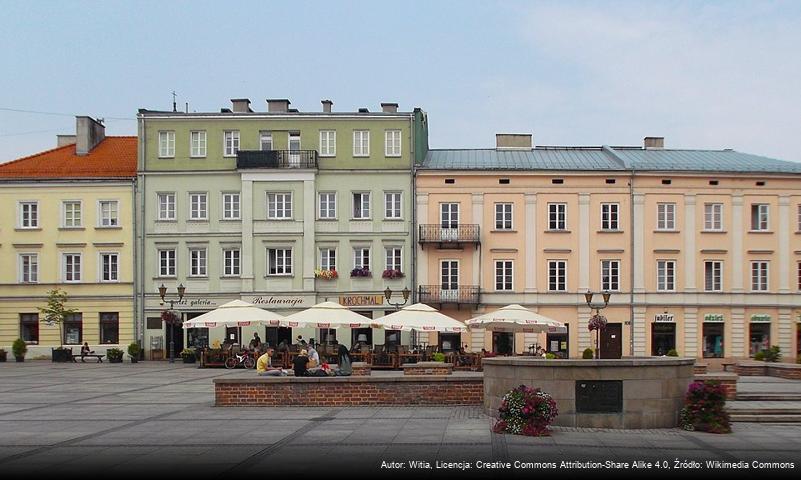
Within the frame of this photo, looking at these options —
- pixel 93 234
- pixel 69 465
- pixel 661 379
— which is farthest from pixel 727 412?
pixel 93 234

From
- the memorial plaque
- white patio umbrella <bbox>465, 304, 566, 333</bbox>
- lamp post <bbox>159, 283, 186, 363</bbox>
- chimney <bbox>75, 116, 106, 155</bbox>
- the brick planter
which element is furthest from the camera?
chimney <bbox>75, 116, 106, 155</bbox>

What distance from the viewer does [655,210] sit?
47906mm

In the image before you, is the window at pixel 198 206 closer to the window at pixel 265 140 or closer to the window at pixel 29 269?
the window at pixel 265 140

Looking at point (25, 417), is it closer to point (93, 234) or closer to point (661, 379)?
point (661, 379)

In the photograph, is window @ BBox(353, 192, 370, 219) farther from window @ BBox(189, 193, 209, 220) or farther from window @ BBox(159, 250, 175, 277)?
window @ BBox(159, 250, 175, 277)

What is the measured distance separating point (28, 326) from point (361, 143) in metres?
18.9

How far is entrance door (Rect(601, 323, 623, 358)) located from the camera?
46750mm

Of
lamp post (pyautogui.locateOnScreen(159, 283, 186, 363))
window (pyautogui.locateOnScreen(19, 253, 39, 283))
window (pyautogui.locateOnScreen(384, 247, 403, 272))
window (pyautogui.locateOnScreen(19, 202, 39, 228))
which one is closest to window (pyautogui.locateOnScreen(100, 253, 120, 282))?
lamp post (pyautogui.locateOnScreen(159, 283, 186, 363))

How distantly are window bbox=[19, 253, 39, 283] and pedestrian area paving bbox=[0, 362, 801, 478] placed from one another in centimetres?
2684

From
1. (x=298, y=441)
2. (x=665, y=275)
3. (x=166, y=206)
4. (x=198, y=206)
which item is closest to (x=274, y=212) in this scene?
(x=198, y=206)

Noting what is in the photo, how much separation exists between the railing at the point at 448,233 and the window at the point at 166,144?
13.1 m

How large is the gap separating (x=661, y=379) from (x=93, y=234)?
36.7 meters

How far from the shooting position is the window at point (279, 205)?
158ft

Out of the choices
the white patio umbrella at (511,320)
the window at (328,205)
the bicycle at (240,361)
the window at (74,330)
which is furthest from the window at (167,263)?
the white patio umbrella at (511,320)
